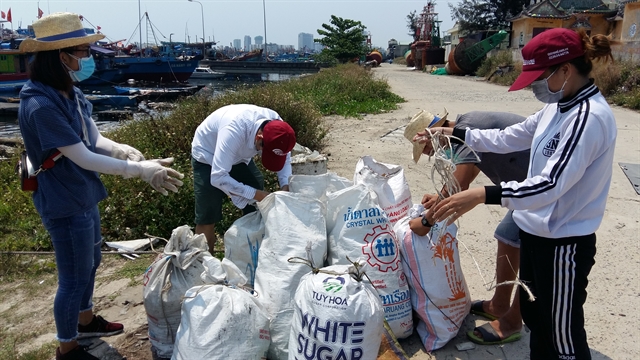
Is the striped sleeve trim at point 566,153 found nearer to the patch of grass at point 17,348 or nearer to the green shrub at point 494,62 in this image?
the patch of grass at point 17,348

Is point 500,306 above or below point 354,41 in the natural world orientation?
below

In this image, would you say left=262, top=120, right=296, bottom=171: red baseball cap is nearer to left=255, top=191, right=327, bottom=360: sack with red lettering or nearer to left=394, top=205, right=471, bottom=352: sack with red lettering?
left=255, top=191, right=327, bottom=360: sack with red lettering

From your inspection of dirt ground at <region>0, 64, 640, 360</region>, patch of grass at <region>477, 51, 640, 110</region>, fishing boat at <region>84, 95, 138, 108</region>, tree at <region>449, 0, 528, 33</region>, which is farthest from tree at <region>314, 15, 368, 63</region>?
dirt ground at <region>0, 64, 640, 360</region>

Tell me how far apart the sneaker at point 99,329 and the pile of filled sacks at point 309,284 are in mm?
371

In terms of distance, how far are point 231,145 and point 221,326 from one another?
1.18m

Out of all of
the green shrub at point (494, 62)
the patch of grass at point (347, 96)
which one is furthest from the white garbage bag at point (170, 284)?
the green shrub at point (494, 62)

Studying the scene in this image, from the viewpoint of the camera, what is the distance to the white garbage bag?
8.25 feet

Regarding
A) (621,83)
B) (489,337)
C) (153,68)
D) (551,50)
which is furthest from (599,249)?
(153,68)

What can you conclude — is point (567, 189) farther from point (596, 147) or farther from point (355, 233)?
point (355, 233)

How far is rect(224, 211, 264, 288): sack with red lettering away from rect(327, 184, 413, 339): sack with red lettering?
0.42 meters

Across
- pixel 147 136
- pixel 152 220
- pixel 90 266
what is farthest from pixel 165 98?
Answer: pixel 90 266

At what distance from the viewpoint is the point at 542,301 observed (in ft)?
7.10

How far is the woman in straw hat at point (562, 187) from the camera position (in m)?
1.87

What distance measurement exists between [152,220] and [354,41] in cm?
3867
